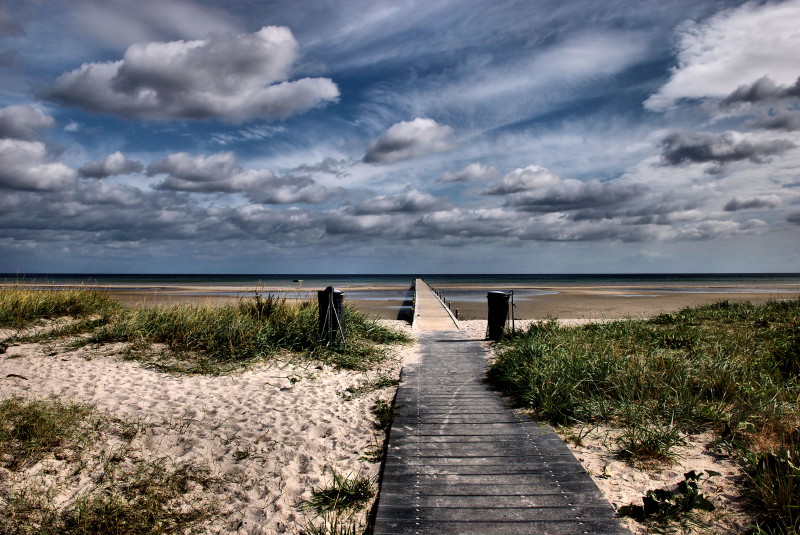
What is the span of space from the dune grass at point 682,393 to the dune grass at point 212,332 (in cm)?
334

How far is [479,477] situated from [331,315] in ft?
18.6

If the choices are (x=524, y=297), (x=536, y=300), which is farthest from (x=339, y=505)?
(x=524, y=297)

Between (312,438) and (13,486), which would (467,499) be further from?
(13,486)

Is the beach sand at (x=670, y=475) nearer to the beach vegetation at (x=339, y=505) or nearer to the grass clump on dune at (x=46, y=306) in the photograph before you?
the beach vegetation at (x=339, y=505)

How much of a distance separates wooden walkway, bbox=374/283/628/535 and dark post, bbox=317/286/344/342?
319 centimetres

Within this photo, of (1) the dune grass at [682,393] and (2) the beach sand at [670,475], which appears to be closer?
(2) the beach sand at [670,475]

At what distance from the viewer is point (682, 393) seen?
5.41 m

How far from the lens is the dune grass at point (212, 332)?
8.10 meters

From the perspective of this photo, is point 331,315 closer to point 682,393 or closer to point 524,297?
point 682,393

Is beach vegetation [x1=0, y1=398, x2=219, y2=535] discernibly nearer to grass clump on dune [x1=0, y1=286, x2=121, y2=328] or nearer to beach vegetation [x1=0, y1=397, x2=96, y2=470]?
beach vegetation [x1=0, y1=397, x2=96, y2=470]

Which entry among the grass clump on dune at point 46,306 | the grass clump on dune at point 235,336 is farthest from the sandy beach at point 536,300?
the grass clump on dune at point 235,336

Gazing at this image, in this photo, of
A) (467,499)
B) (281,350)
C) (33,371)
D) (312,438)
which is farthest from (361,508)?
(33,371)

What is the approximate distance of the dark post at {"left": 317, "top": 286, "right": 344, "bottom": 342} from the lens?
8969 mm

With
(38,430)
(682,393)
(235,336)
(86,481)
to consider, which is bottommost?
(86,481)
